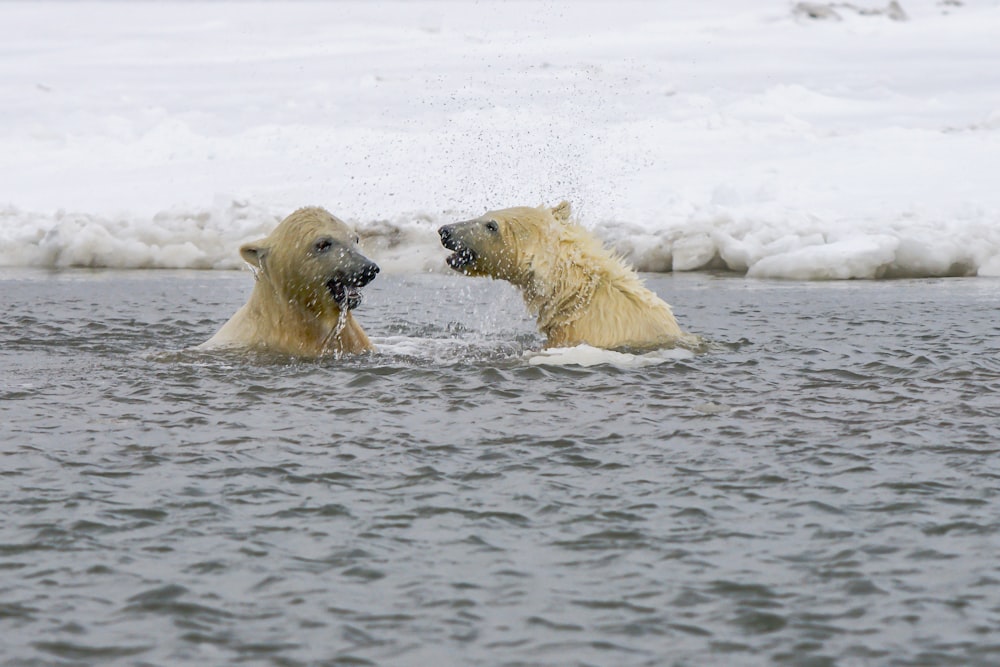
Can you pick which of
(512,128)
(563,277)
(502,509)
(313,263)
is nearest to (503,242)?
(563,277)

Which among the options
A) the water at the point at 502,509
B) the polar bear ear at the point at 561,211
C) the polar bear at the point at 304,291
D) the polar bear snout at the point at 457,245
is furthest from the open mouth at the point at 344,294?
the polar bear ear at the point at 561,211

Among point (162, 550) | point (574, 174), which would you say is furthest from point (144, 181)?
point (162, 550)

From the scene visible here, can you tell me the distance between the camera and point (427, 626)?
410 cm

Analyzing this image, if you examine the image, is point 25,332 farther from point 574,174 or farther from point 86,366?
point 574,174

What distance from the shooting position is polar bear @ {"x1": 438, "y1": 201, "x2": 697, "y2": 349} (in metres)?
9.13

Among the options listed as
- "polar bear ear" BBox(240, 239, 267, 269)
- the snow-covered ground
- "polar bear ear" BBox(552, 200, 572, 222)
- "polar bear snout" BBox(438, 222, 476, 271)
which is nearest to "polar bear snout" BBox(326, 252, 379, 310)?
"polar bear ear" BBox(240, 239, 267, 269)

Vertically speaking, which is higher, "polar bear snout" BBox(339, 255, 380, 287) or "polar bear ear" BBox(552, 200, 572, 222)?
"polar bear ear" BBox(552, 200, 572, 222)

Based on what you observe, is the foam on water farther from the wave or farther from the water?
the wave

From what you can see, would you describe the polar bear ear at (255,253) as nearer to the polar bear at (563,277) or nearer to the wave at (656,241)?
the polar bear at (563,277)

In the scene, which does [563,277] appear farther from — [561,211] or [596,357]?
[596,357]

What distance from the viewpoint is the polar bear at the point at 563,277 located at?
9133 millimetres

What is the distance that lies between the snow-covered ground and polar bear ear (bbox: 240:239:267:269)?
720 cm

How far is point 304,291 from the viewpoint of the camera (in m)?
8.89

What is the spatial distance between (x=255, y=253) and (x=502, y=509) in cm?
439
